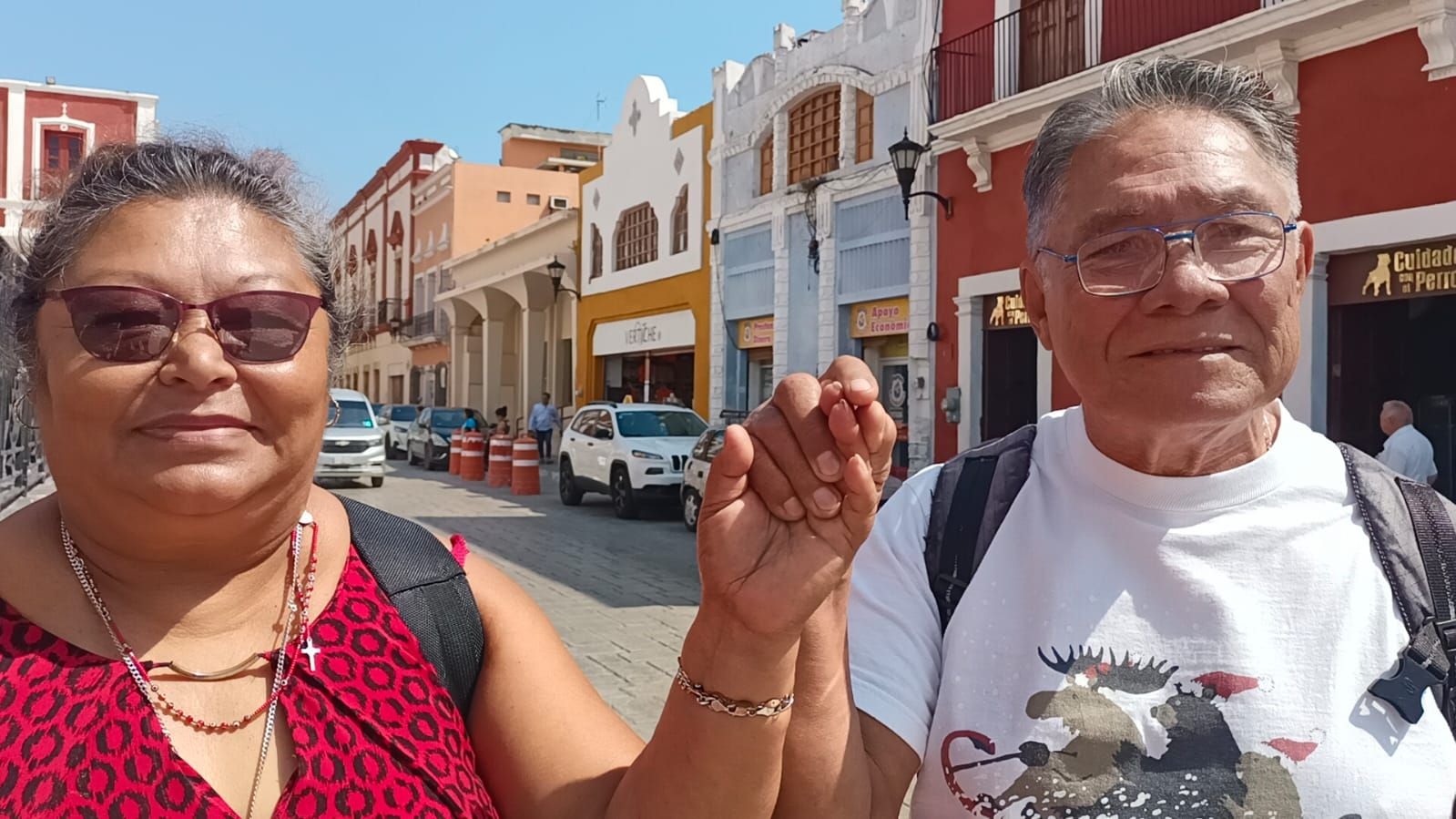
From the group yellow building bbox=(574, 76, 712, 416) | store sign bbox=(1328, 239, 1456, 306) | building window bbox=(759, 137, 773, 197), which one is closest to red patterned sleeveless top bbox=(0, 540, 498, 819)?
store sign bbox=(1328, 239, 1456, 306)

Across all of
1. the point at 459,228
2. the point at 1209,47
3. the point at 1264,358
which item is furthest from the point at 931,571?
the point at 459,228

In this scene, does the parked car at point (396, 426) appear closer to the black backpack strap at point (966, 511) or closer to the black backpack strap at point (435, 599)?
the black backpack strap at point (435, 599)

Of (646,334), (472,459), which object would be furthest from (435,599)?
(646,334)

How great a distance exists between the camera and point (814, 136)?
18.6m

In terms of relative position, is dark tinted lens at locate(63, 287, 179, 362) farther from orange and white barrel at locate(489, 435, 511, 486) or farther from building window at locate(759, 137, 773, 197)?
orange and white barrel at locate(489, 435, 511, 486)

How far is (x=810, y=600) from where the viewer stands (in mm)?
1445

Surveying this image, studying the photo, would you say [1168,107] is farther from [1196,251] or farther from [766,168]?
[766,168]

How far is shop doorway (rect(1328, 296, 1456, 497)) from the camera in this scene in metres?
10.1

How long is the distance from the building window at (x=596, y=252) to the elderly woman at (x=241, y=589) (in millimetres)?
25598

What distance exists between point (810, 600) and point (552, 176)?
4152cm

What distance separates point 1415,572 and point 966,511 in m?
0.71

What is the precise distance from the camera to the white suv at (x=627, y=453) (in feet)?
49.3

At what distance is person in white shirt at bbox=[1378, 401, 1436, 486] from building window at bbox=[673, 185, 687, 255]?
51.6 ft

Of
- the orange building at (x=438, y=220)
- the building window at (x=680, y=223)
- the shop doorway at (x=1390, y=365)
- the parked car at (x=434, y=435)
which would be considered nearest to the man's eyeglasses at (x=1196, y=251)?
the shop doorway at (x=1390, y=365)
